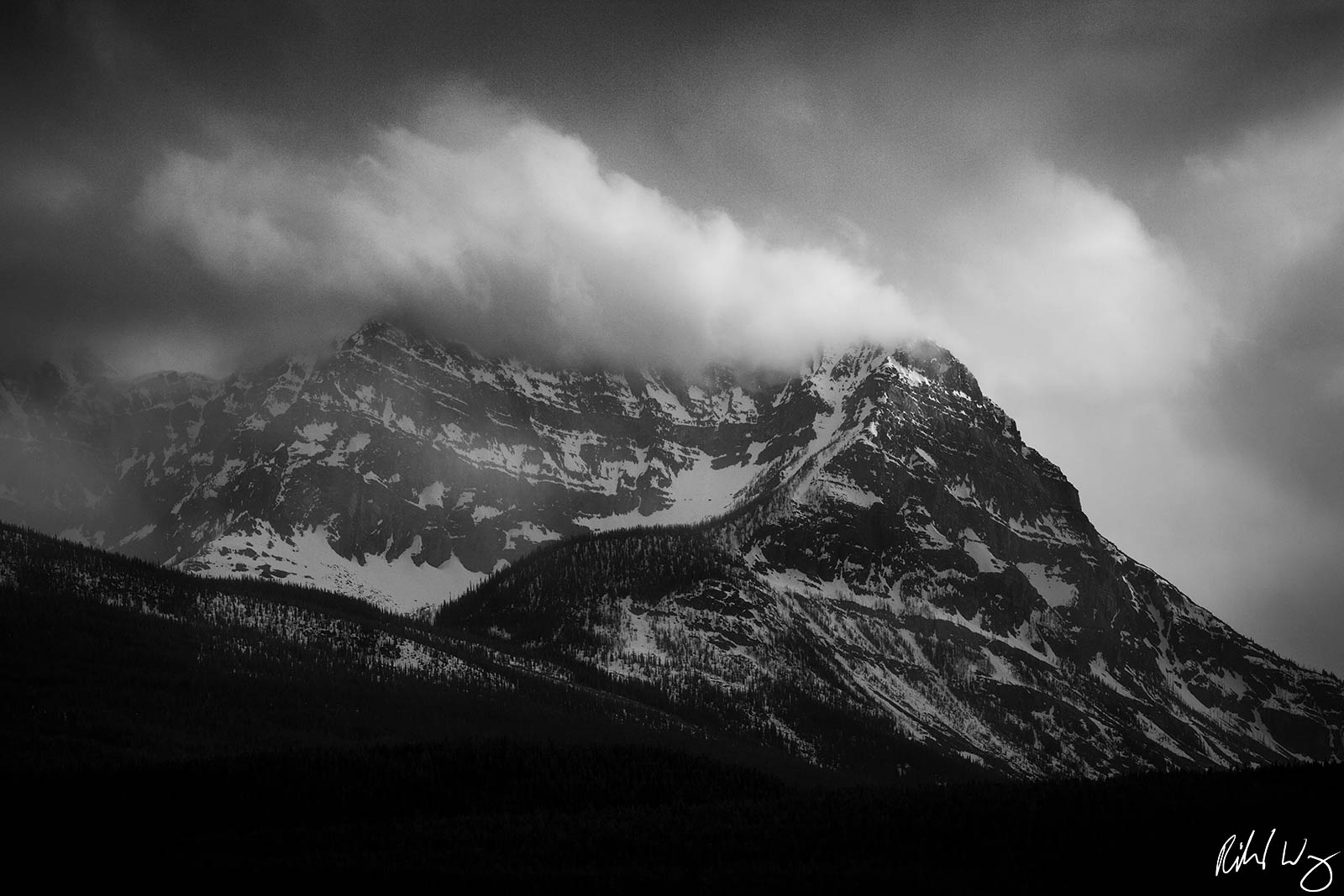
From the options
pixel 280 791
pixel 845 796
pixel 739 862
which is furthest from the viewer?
pixel 280 791

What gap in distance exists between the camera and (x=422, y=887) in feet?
344

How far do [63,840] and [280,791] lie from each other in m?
28.0

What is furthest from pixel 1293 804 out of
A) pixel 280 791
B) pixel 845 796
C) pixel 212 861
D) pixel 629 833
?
pixel 280 791

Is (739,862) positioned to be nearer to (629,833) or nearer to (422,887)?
(629,833)

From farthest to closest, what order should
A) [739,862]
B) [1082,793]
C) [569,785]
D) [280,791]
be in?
[569,785], [280,791], [1082,793], [739,862]
